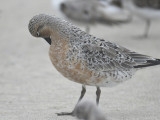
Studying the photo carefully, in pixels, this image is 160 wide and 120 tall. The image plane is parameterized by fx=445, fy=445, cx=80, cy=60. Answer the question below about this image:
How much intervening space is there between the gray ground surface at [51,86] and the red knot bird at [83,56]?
0.59 metres

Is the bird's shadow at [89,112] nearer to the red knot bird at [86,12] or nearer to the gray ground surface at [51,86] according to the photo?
the gray ground surface at [51,86]

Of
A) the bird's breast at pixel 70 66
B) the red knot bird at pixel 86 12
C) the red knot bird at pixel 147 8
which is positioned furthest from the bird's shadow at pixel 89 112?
the red knot bird at pixel 147 8

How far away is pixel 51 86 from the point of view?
8789 millimetres

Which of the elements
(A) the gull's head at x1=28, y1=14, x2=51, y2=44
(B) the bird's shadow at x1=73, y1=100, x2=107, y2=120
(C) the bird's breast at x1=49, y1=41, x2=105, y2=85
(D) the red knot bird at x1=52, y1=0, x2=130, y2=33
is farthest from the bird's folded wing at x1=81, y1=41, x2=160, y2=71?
(D) the red knot bird at x1=52, y1=0, x2=130, y2=33

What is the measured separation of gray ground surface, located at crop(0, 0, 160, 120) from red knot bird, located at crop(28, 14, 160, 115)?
59cm

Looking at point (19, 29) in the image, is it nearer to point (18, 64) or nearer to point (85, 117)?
point (18, 64)

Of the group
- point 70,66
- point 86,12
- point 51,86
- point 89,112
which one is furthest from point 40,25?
point 86,12

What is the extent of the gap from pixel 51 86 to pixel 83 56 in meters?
2.54

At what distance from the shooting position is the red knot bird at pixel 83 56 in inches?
249

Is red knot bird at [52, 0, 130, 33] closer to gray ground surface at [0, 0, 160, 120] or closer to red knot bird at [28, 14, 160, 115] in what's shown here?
gray ground surface at [0, 0, 160, 120]

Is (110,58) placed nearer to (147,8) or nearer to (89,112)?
(89,112)

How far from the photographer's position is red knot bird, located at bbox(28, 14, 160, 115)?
634cm

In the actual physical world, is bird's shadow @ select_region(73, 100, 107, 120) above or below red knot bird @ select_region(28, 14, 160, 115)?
below

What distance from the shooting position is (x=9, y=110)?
688 centimetres
